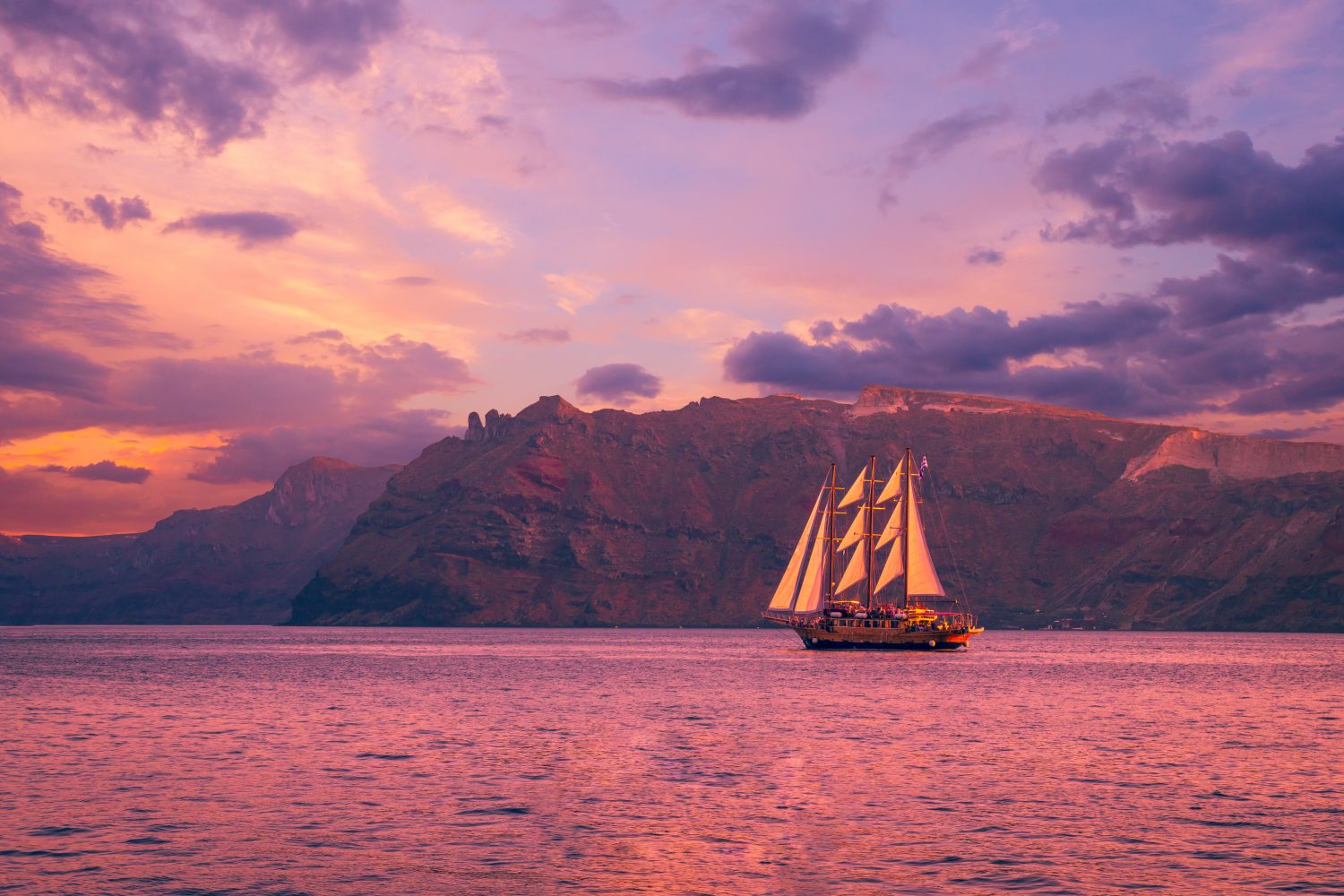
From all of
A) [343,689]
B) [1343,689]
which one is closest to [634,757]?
[343,689]

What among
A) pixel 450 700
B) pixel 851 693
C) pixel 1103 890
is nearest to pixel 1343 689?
pixel 851 693

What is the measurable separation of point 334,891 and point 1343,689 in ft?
378

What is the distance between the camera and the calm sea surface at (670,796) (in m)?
37.2

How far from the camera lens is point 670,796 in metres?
51.0

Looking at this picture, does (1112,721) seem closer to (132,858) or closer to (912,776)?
(912,776)

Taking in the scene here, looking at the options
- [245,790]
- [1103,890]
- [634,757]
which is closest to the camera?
[1103,890]

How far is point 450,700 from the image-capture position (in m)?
105

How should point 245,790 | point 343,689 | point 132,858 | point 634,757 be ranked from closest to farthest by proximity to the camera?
point 132,858
point 245,790
point 634,757
point 343,689

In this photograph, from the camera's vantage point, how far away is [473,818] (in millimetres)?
45719

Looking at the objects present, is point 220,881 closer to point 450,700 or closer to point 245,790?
point 245,790

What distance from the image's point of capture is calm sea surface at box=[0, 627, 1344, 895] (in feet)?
122

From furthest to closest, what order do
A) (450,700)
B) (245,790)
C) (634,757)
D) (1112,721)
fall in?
(450,700) < (1112,721) < (634,757) < (245,790)

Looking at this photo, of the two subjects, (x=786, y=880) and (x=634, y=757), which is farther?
(x=634, y=757)

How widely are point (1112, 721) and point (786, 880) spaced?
2242 inches
